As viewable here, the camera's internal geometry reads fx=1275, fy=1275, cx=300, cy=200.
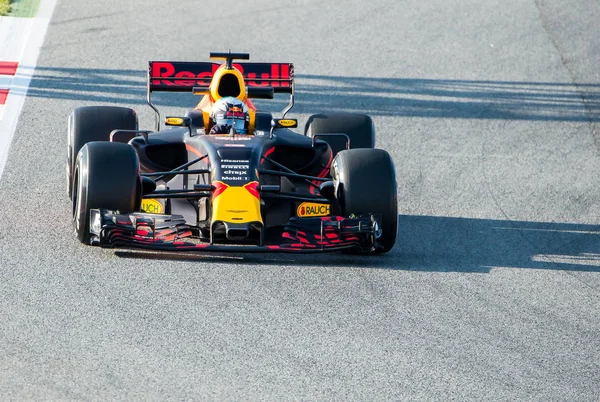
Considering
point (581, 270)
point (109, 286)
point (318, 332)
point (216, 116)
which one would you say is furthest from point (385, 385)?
point (216, 116)

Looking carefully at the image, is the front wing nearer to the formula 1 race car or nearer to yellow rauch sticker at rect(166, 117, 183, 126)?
the formula 1 race car

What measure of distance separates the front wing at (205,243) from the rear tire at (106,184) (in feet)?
0.40

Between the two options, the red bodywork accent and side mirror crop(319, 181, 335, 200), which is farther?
side mirror crop(319, 181, 335, 200)

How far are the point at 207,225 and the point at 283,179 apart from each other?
151cm

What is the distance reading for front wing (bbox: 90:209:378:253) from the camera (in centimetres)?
1105

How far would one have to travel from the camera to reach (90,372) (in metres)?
8.78

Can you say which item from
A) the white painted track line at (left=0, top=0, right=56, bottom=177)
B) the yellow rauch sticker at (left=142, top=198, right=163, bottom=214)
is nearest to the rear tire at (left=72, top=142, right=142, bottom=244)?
the yellow rauch sticker at (left=142, top=198, right=163, bottom=214)

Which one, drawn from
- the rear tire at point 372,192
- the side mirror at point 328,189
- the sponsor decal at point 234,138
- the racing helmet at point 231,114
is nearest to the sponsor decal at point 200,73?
the racing helmet at point 231,114

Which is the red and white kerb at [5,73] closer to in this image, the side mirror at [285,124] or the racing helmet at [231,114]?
the racing helmet at [231,114]

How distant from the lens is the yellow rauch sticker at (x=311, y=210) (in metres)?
12.4

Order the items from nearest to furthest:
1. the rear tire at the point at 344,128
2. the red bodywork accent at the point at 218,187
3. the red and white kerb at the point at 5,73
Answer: the red bodywork accent at the point at 218,187
the rear tire at the point at 344,128
the red and white kerb at the point at 5,73

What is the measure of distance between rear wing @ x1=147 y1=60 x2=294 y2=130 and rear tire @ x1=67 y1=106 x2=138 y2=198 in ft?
2.08

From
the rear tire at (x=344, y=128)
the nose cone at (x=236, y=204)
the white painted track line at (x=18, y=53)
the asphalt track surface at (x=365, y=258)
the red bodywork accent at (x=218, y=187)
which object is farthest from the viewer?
the white painted track line at (x=18, y=53)

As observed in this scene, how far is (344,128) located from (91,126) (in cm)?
271
